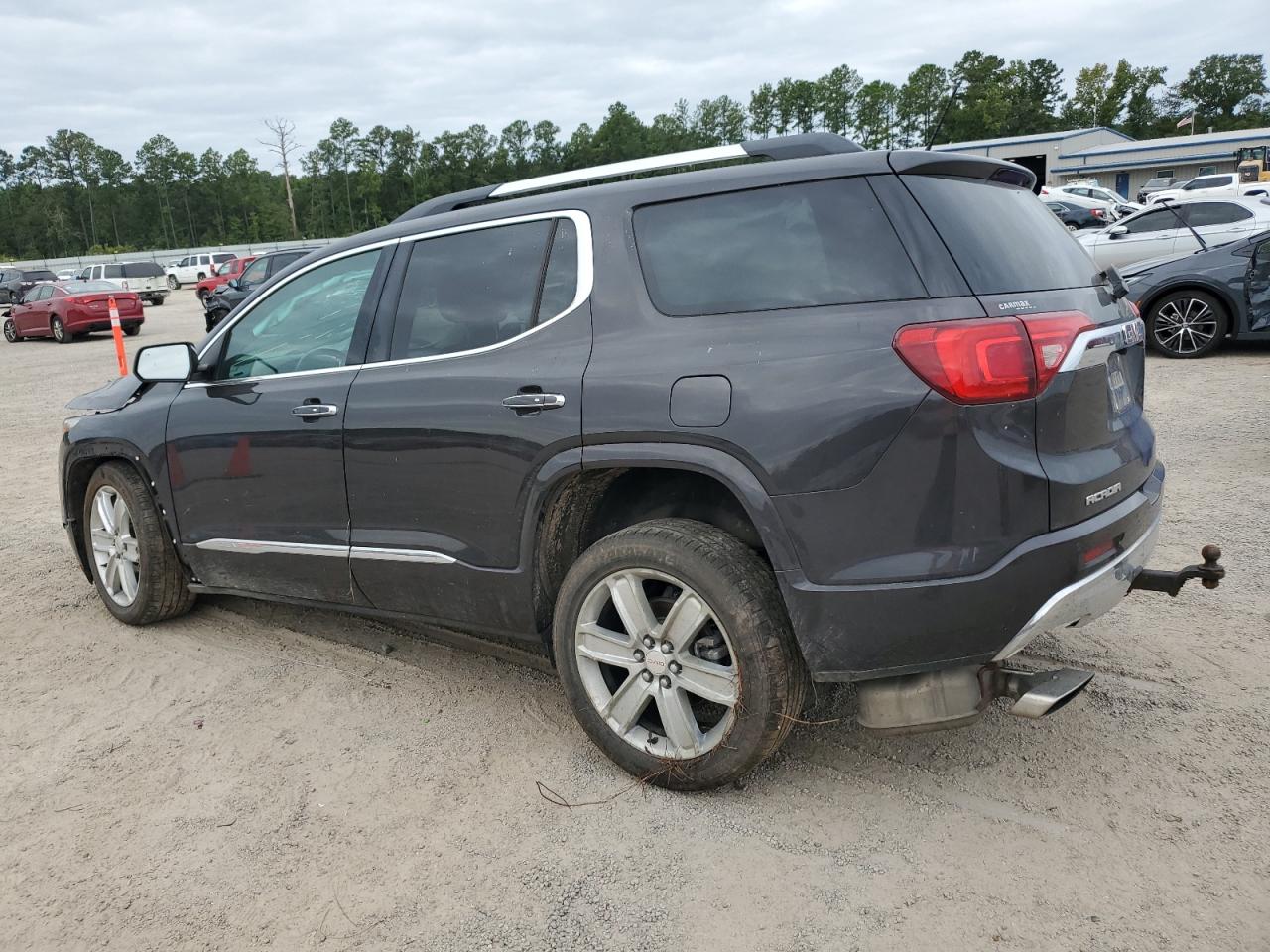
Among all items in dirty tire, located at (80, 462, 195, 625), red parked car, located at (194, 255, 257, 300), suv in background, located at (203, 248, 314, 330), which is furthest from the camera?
red parked car, located at (194, 255, 257, 300)

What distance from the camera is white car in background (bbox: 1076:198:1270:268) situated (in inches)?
559

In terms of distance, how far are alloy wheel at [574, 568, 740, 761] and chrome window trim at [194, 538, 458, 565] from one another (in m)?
0.64

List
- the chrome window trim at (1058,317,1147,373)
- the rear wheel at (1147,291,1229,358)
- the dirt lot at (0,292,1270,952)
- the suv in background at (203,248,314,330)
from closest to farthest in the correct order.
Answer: the dirt lot at (0,292,1270,952) → the chrome window trim at (1058,317,1147,373) → the rear wheel at (1147,291,1229,358) → the suv in background at (203,248,314,330)

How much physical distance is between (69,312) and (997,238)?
25.0 meters

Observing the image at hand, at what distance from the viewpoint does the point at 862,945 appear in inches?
92.9

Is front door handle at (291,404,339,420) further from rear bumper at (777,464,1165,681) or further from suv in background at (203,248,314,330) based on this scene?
suv in background at (203,248,314,330)

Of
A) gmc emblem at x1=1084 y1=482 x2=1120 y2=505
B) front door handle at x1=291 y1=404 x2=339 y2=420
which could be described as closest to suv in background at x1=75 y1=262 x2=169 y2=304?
front door handle at x1=291 y1=404 x2=339 y2=420

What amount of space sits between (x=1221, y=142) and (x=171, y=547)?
243 ft

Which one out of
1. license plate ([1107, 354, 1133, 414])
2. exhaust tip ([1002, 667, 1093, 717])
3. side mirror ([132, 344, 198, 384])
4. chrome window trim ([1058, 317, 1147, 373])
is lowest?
exhaust tip ([1002, 667, 1093, 717])

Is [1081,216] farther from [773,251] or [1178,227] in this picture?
[773,251]

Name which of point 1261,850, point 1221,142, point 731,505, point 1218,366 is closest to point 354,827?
point 731,505

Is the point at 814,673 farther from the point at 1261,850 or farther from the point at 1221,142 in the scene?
the point at 1221,142

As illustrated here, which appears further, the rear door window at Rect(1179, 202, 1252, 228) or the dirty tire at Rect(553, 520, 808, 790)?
the rear door window at Rect(1179, 202, 1252, 228)

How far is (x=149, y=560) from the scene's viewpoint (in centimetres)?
450
